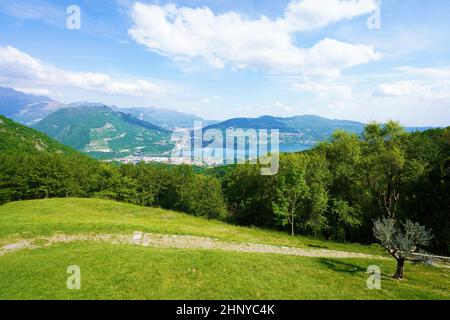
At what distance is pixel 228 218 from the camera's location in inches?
2906

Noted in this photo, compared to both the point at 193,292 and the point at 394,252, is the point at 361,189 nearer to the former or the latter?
the point at 394,252

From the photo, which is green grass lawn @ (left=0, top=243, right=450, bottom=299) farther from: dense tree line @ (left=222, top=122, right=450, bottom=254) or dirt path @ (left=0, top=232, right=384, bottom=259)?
dense tree line @ (left=222, top=122, right=450, bottom=254)

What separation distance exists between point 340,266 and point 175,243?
16.4 meters

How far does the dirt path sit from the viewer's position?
2594 cm

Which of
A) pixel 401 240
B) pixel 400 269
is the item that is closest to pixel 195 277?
pixel 401 240

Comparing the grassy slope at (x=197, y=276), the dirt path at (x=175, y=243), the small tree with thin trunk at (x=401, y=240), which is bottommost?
the dirt path at (x=175, y=243)

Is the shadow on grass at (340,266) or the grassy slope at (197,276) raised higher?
the grassy slope at (197,276)

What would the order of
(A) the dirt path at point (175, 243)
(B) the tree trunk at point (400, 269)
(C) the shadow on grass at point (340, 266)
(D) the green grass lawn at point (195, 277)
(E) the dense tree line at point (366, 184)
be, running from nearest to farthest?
(D) the green grass lawn at point (195, 277) → (B) the tree trunk at point (400, 269) → (C) the shadow on grass at point (340, 266) → (A) the dirt path at point (175, 243) → (E) the dense tree line at point (366, 184)

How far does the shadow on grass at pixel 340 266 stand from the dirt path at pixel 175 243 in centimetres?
427

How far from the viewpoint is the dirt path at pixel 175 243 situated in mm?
25938

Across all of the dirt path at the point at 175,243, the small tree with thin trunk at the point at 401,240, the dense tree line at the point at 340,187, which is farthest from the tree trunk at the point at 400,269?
the dense tree line at the point at 340,187

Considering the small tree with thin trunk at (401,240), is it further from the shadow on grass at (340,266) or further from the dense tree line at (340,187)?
the dense tree line at (340,187)

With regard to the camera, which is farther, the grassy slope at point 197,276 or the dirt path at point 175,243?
the dirt path at point 175,243
